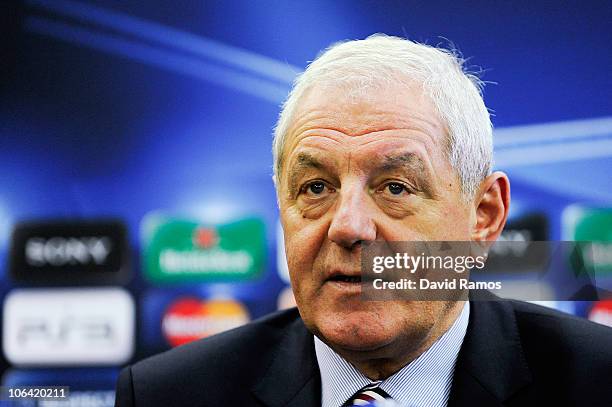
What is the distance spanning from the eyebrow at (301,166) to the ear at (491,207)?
338 millimetres

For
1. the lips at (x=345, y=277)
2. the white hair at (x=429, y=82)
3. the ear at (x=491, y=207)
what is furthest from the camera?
the ear at (x=491, y=207)

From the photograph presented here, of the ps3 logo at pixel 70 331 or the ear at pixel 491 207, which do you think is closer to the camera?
the ear at pixel 491 207

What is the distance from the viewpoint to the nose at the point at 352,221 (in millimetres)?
1167

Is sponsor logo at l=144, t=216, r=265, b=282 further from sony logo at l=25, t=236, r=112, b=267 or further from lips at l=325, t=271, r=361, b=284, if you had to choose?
lips at l=325, t=271, r=361, b=284

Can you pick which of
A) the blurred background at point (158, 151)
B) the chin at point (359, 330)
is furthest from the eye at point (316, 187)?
Result: the blurred background at point (158, 151)

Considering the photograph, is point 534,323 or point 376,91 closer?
point 376,91

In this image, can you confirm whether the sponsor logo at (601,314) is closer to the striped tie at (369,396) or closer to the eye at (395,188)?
the striped tie at (369,396)

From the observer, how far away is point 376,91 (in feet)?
4.26

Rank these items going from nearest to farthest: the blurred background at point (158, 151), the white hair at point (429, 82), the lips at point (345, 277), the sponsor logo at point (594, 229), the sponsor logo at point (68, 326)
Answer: the lips at point (345, 277) → the white hair at point (429, 82) → the sponsor logo at point (594, 229) → the blurred background at point (158, 151) → the sponsor logo at point (68, 326)

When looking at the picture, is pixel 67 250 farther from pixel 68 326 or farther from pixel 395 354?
pixel 395 354

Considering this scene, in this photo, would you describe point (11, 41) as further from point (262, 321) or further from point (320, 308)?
point (320, 308)

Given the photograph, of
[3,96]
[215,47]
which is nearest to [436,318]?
[215,47]

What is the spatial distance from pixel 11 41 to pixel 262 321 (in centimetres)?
178

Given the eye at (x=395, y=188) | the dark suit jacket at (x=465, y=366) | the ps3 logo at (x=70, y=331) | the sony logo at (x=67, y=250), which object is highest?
the sony logo at (x=67, y=250)
